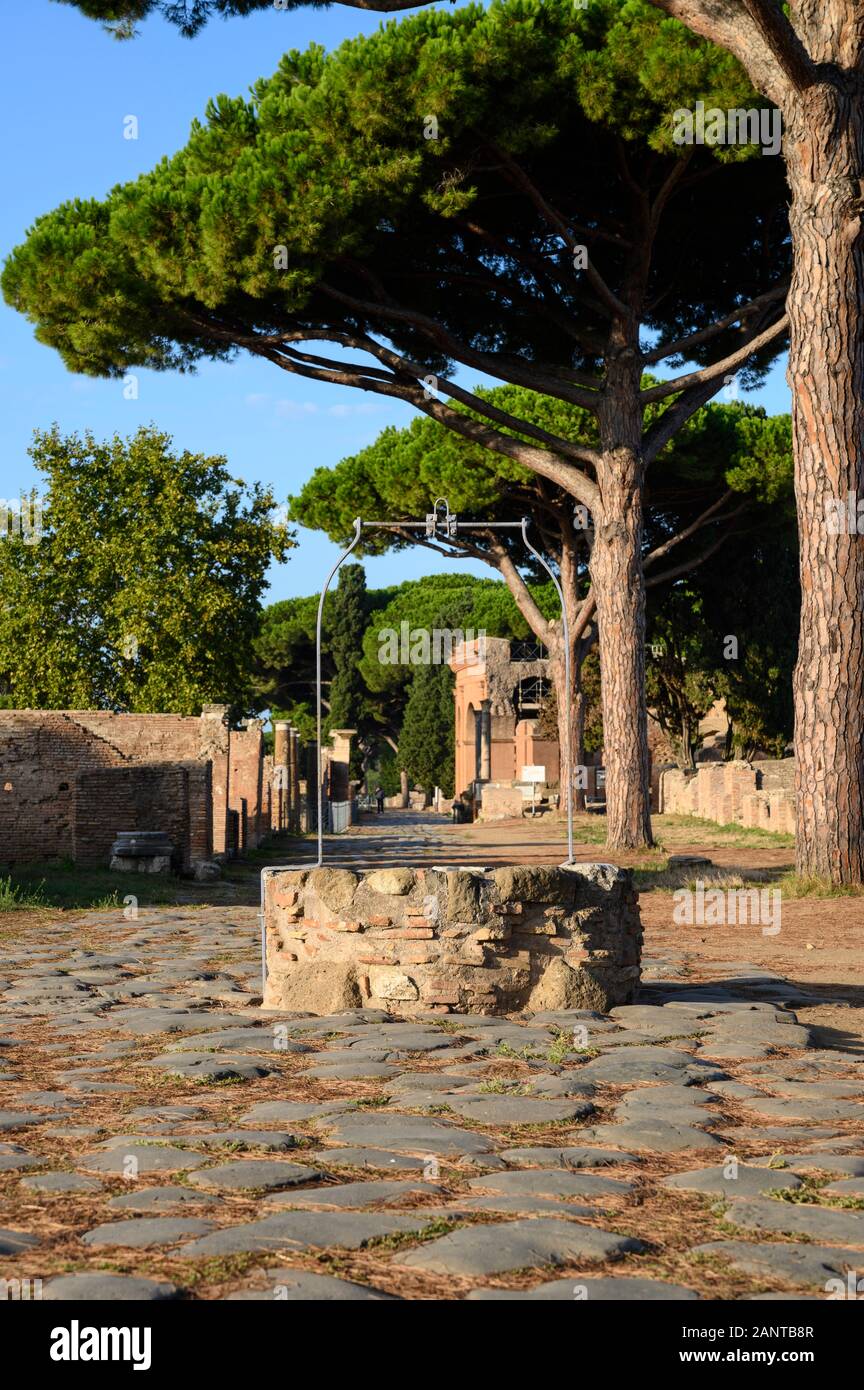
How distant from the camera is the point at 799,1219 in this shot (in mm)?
3209

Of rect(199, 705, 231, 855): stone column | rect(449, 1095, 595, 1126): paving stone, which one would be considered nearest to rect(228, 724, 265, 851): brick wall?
rect(199, 705, 231, 855): stone column

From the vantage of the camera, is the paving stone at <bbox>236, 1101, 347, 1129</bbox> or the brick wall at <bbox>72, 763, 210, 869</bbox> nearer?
the paving stone at <bbox>236, 1101, 347, 1129</bbox>

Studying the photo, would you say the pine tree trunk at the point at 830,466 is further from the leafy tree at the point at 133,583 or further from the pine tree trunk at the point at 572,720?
the leafy tree at the point at 133,583

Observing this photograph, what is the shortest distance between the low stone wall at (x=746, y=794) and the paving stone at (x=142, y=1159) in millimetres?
18233

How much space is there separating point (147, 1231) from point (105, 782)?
14.0 metres

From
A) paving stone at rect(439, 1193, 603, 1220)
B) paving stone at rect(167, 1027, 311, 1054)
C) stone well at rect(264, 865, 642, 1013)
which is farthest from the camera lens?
stone well at rect(264, 865, 642, 1013)

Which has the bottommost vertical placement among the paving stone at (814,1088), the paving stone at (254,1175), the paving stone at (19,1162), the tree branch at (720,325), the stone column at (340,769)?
the paving stone at (814,1088)

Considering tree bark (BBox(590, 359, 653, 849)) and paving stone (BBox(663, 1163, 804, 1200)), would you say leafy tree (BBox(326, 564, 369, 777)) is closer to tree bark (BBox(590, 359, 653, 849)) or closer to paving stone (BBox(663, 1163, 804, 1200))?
tree bark (BBox(590, 359, 653, 849))

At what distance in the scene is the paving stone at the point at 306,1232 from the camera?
2969 millimetres

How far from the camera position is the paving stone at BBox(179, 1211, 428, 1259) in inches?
117

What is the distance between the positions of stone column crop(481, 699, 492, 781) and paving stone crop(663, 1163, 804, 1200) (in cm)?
4041

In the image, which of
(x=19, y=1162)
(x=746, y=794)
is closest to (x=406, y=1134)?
(x=19, y=1162)

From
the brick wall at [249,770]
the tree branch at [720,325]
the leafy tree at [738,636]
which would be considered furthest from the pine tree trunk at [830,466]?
the leafy tree at [738,636]
